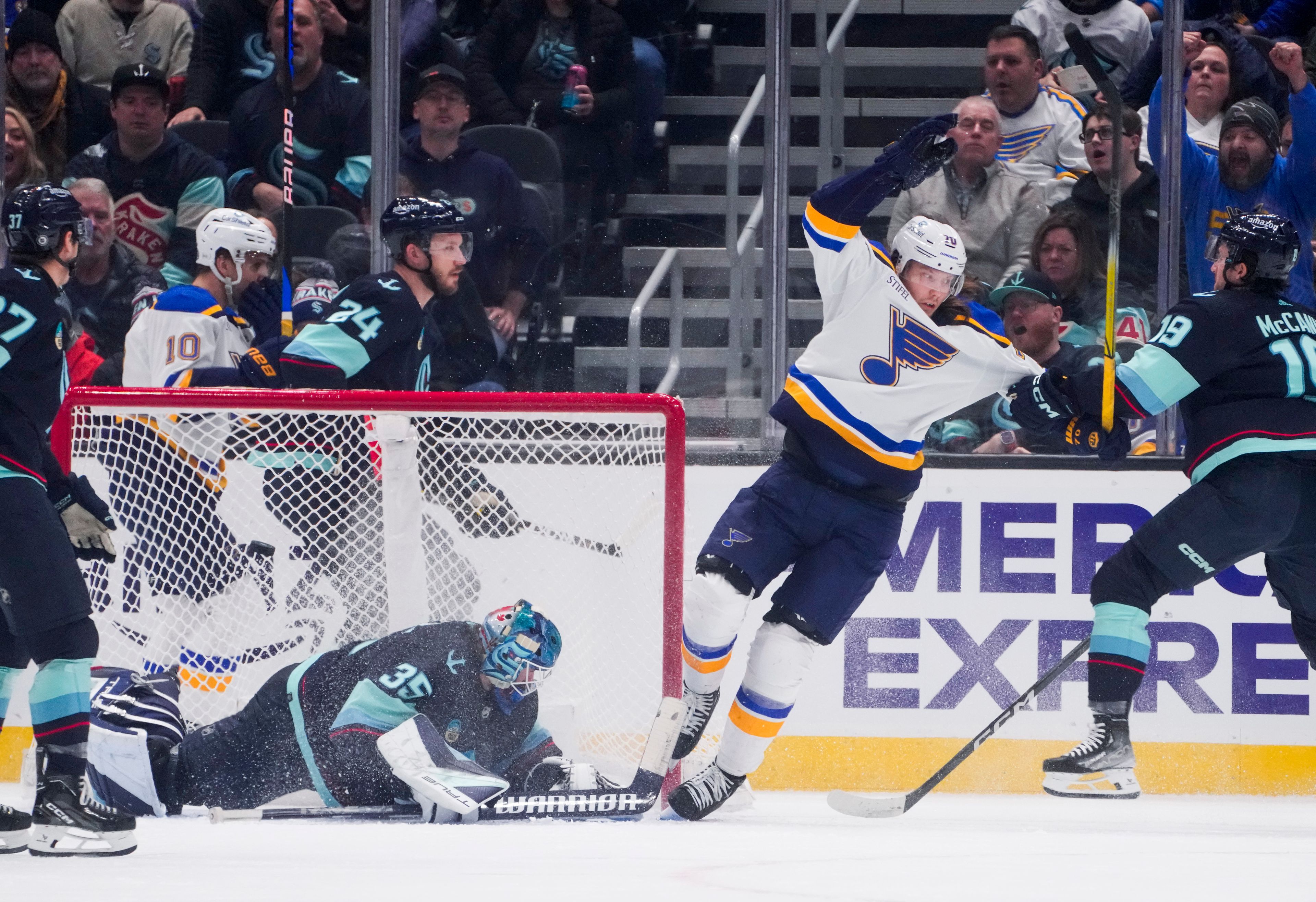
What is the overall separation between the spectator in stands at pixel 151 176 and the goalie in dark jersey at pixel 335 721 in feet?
4.86

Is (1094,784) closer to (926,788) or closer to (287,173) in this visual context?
(926,788)

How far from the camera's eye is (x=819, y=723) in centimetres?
416

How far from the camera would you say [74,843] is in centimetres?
277

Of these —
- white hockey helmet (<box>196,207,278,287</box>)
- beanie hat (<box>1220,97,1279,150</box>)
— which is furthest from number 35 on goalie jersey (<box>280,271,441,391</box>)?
beanie hat (<box>1220,97,1279,150</box>)

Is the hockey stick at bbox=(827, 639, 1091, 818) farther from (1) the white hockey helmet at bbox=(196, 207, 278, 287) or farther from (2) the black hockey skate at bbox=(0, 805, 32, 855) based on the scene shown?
(1) the white hockey helmet at bbox=(196, 207, 278, 287)

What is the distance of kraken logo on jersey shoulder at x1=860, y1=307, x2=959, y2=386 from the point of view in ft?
11.5

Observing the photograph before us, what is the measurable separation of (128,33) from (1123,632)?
3.40 meters

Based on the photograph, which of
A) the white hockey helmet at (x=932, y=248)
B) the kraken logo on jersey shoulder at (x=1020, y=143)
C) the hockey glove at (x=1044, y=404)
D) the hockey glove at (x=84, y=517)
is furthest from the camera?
the kraken logo on jersey shoulder at (x=1020, y=143)

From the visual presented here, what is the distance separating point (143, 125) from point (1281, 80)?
318 centimetres

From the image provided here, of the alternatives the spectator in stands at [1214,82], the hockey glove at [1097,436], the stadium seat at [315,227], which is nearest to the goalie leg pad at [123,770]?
the stadium seat at [315,227]

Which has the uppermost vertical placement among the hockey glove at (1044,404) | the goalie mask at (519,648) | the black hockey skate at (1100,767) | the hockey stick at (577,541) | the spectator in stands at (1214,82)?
the spectator in stands at (1214,82)

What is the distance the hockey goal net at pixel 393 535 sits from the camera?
3.59 metres

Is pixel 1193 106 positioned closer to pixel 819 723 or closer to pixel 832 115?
pixel 832 115

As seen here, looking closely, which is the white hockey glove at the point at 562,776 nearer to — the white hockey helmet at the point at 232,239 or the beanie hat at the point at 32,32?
the white hockey helmet at the point at 232,239
